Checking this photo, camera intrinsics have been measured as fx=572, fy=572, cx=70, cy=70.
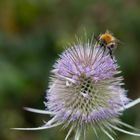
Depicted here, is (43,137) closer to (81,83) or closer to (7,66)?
(7,66)

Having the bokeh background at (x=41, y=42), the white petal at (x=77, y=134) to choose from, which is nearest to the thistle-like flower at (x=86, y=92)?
the white petal at (x=77, y=134)

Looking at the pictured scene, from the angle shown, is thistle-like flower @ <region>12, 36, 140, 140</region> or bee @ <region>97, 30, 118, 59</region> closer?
thistle-like flower @ <region>12, 36, 140, 140</region>

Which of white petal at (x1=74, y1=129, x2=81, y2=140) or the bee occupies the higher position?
the bee

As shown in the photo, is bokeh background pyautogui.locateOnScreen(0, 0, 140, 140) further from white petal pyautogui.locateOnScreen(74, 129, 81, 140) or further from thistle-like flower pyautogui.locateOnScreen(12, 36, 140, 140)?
white petal pyautogui.locateOnScreen(74, 129, 81, 140)

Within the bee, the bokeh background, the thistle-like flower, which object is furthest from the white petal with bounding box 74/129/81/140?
the bokeh background

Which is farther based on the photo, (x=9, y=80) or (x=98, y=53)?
(x=9, y=80)

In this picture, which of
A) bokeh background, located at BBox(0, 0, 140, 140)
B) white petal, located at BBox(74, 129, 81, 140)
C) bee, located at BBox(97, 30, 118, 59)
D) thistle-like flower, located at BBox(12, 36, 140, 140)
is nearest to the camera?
white petal, located at BBox(74, 129, 81, 140)

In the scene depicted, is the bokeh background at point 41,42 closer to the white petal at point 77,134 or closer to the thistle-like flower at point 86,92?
the thistle-like flower at point 86,92

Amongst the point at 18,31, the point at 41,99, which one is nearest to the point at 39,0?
the point at 18,31
